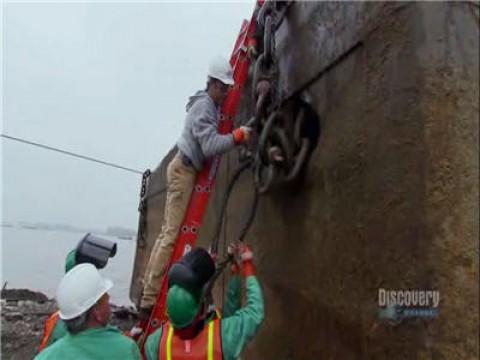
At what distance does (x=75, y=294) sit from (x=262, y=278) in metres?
1.84

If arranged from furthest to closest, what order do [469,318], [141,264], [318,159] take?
1. [141,264]
2. [318,159]
3. [469,318]

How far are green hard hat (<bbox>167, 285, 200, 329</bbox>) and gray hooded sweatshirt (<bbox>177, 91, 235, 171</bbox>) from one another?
1.13 metres

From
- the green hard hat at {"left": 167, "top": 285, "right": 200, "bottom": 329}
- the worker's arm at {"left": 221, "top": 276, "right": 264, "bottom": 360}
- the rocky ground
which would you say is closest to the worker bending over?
the green hard hat at {"left": 167, "top": 285, "right": 200, "bottom": 329}

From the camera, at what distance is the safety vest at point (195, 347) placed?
2.68 meters

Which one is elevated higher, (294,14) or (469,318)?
(294,14)

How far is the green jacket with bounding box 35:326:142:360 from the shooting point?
248 cm

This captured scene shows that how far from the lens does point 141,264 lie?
1238 centimetres

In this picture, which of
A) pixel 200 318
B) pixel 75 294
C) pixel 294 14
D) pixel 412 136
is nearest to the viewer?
pixel 412 136

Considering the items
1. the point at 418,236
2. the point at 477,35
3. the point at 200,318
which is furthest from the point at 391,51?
the point at 200,318

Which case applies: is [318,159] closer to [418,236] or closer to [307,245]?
[307,245]

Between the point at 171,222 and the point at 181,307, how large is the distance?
126cm

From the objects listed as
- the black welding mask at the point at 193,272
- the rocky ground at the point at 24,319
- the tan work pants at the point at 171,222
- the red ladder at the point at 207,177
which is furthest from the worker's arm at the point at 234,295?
the rocky ground at the point at 24,319

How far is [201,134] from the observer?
11.6ft

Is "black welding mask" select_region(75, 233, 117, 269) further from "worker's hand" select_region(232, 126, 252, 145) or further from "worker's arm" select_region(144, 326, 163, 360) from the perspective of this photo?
"worker's hand" select_region(232, 126, 252, 145)
